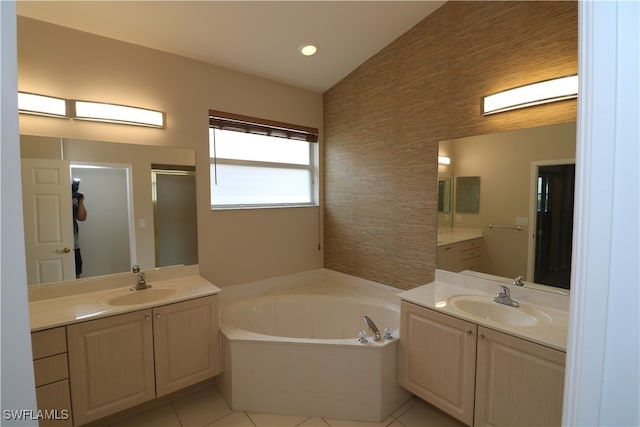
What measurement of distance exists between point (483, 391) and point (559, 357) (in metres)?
0.45

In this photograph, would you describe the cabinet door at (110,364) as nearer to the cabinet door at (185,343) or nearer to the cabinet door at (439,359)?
the cabinet door at (185,343)

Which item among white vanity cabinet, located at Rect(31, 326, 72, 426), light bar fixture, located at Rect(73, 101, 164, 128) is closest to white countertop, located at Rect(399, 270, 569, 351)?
white vanity cabinet, located at Rect(31, 326, 72, 426)

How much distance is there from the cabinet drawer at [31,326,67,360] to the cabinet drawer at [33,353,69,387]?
0.08 feet

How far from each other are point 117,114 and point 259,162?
48.5 inches

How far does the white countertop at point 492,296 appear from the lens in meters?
1.47

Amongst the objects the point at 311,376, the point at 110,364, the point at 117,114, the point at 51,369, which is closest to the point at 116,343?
the point at 110,364

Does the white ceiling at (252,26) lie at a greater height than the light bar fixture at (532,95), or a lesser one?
Result: greater

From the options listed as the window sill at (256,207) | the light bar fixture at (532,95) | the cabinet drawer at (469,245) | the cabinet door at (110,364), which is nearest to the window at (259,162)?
the window sill at (256,207)

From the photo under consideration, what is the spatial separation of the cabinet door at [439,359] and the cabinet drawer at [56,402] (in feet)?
6.48


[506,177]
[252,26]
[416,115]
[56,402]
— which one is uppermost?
[252,26]

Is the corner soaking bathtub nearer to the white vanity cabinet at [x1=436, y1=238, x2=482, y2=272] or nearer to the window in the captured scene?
the white vanity cabinet at [x1=436, y1=238, x2=482, y2=272]

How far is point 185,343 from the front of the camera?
1999mm

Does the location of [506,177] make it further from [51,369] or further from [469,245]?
[51,369]

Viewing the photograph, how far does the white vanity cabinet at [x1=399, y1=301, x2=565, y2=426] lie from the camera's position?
1.40 m
